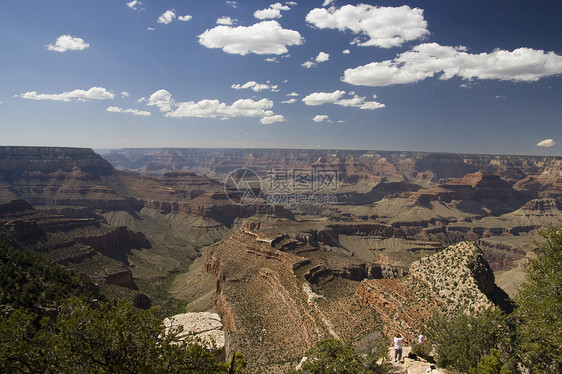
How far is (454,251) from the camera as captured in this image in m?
44.8

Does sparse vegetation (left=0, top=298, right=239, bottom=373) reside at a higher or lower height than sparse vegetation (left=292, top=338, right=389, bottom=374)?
higher

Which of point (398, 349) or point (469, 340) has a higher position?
point (469, 340)

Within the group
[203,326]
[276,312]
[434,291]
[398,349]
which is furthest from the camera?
[276,312]

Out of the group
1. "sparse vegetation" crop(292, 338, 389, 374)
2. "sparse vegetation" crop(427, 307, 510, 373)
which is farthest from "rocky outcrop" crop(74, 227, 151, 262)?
"sparse vegetation" crop(427, 307, 510, 373)

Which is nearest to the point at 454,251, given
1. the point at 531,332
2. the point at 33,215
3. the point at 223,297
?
the point at 531,332

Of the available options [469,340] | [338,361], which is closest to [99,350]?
[338,361]

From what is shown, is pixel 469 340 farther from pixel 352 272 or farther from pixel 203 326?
pixel 352 272

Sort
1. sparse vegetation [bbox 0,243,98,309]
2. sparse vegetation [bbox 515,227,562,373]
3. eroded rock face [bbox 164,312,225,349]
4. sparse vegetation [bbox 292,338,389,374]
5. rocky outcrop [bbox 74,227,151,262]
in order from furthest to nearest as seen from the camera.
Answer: rocky outcrop [bbox 74,227,151,262] < sparse vegetation [bbox 0,243,98,309] < eroded rock face [bbox 164,312,225,349] < sparse vegetation [bbox 292,338,389,374] < sparse vegetation [bbox 515,227,562,373]

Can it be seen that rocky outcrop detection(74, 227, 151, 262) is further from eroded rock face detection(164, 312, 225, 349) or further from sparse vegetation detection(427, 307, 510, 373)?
sparse vegetation detection(427, 307, 510, 373)

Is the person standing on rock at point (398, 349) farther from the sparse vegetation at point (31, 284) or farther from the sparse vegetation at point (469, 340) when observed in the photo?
the sparse vegetation at point (31, 284)

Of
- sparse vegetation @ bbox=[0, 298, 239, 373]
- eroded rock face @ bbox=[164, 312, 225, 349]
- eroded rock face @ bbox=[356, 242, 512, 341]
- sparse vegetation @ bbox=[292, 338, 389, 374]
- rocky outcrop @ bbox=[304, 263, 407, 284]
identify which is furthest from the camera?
rocky outcrop @ bbox=[304, 263, 407, 284]

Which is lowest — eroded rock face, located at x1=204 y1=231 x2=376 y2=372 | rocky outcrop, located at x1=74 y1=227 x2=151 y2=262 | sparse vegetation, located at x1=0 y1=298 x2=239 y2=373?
rocky outcrop, located at x1=74 y1=227 x2=151 y2=262

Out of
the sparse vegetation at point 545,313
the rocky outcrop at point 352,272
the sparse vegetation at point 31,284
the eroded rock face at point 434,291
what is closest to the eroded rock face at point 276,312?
the rocky outcrop at point 352,272

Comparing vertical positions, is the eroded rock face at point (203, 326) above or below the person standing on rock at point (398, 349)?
below
